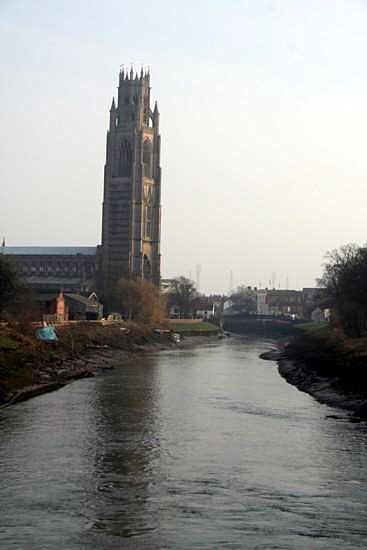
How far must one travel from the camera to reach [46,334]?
263 ft

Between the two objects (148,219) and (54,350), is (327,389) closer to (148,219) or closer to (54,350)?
(54,350)

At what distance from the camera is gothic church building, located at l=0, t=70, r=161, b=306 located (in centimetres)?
17738

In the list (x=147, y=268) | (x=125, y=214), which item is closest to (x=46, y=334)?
(x=147, y=268)

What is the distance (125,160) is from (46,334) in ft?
361

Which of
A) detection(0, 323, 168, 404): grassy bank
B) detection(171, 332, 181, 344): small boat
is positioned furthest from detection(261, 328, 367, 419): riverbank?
detection(171, 332, 181, 344): small boat

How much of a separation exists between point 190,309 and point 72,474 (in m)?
166

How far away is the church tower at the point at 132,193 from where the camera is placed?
177250mm

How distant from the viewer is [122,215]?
180125mm

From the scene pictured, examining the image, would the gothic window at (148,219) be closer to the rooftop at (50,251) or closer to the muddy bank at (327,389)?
the rooftop at (50,251)

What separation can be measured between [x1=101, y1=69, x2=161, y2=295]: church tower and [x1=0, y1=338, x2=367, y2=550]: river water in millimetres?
131362

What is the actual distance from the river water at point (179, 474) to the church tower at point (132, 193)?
131362 mm

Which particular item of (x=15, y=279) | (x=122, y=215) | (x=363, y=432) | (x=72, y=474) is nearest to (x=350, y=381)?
(x=363, y=432)

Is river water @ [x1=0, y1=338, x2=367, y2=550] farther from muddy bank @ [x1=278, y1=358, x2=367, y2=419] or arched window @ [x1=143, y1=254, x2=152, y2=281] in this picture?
arched window @ [x1=143, y1=254, x2=152, y2=281]

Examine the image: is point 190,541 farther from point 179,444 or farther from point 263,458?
point 179,444
